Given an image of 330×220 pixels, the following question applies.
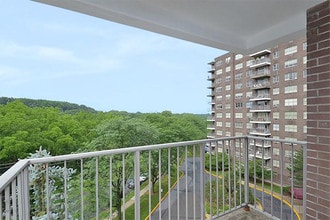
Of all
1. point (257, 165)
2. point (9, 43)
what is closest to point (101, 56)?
point (9, 43)

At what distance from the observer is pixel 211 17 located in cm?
234

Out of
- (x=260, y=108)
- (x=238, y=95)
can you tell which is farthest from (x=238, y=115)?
(x=238, y=95)

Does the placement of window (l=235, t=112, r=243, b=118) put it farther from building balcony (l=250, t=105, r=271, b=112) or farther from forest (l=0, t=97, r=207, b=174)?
forest (l=0, t=97, r=207, b=174)

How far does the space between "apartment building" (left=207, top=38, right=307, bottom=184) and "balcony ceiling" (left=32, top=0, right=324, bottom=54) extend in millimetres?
803

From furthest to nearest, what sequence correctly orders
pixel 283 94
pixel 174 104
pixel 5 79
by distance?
pixel 5 79 < pixel 174 104 < pixel 283 94

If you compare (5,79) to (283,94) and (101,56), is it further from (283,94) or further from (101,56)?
(283,94)

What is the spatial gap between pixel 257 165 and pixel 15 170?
2779mm

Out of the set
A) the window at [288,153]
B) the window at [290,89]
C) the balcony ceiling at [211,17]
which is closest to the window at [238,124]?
the window at [290,89]

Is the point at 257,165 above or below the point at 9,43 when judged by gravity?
below

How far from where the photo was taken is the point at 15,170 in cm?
119

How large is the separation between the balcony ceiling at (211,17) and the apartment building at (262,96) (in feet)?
2.63

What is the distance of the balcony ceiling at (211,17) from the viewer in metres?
1.99

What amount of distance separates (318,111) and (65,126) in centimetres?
897

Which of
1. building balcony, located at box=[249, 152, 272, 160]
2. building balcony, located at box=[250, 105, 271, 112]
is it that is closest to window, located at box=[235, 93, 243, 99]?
building balcony, located at box=[250, 105, 271, 112]
